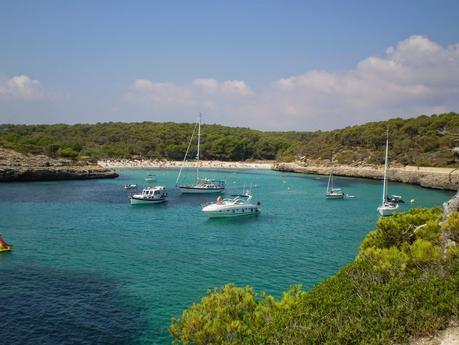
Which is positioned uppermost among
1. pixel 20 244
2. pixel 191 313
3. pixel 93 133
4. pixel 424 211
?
pixel 93 133

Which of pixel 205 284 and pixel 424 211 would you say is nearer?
pixel 424 211

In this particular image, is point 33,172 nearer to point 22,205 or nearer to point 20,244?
point 22,205

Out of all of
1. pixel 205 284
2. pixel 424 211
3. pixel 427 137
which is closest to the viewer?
pixel 424 211

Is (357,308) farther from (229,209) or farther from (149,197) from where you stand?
(149,197)

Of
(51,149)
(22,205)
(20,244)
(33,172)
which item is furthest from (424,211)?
(51,149)

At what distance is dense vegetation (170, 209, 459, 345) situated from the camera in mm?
9742

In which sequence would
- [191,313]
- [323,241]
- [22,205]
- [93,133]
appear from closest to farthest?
[191,313]
[323,241]
[22,205]
[93,133]

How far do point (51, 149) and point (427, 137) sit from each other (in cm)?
11210

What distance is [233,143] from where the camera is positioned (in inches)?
7402

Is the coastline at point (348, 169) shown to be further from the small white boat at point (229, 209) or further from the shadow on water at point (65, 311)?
the shadow on water at point (65, 311)

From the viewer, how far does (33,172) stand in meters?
93.9

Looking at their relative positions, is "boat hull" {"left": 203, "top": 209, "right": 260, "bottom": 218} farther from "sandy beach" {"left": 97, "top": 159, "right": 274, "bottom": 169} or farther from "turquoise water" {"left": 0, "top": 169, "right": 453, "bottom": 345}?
"sandy beach" {"left": 97, "top": 159, "right": 274, "bottom": 169}

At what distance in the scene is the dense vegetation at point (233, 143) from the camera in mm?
117750

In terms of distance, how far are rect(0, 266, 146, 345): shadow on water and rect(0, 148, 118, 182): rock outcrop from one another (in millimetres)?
70286
